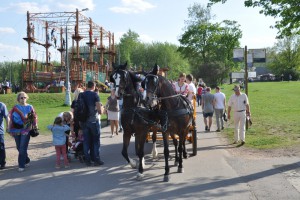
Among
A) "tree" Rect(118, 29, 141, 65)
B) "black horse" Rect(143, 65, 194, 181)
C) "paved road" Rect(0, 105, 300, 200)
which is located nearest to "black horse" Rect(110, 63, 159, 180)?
"black horse" Rect(143, 65, 194, 181)

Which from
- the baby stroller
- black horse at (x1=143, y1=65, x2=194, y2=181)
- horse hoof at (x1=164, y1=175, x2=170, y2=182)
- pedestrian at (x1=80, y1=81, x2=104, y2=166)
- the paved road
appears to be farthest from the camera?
the baby stroller

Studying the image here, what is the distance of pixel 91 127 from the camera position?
30.2 ft

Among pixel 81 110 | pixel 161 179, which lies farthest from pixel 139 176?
pixel 81 110

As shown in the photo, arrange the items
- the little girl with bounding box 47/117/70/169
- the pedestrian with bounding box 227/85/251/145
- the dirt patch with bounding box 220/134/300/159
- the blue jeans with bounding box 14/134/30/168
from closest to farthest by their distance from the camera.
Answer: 1. the blue jeans with bounding box 14/134/30/168
2. the little girl with bounding box 47/117/70/169
3. the dirt patch with bounding box 220/134/300/159
4. the pedestrian with bounding box 227/85/251/145

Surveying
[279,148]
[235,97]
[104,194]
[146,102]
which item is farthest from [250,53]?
[104,194]

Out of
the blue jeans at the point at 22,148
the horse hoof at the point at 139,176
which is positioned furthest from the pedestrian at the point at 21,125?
the horse hoof at the point at 139,176

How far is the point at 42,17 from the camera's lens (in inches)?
1578

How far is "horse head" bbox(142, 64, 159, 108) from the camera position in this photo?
7305mm

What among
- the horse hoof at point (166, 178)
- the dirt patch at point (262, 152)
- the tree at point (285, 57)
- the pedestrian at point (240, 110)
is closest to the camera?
the horse hoof at point (166, 178)

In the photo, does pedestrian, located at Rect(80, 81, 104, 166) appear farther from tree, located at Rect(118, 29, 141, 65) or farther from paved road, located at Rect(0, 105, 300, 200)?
tree, located at Rect(118, 29, 141, 65)

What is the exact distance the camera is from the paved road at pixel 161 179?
6539 mm

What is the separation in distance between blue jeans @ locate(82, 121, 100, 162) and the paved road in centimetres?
32

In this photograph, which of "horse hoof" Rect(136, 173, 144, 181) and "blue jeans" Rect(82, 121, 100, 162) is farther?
"blue jeans" Rect(82, 121, 100, 162)

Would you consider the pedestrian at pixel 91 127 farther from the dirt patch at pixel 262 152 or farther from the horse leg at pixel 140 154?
the dirt patch at pixel 262 152
